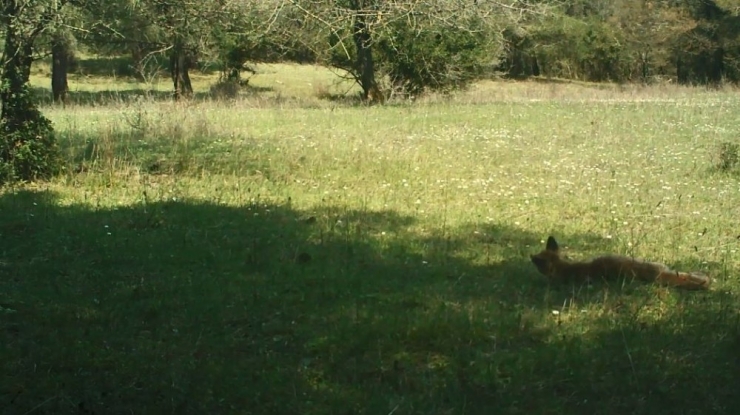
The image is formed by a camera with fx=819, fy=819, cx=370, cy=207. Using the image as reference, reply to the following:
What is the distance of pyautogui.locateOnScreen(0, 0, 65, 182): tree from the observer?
11094 millimetres

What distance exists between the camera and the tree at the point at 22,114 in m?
11.1

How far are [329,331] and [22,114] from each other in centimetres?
779

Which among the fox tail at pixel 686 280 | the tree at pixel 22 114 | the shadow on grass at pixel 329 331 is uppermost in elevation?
the tree at pixel 22 114

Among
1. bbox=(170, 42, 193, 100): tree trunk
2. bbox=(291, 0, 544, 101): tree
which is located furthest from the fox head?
bbox=(170, 42, 193, 100): tree trunk

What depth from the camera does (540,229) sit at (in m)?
9.08

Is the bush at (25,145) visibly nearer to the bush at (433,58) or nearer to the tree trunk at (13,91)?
the tree trunk at (13,91)

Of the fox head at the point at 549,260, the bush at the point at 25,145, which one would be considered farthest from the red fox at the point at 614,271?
the bush at the point at 25,145

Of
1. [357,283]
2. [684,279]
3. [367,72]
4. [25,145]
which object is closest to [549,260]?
[684,279]

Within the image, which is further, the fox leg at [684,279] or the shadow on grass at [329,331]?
the fox leg at [684,279]

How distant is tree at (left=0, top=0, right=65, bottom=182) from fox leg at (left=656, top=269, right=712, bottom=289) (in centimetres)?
845

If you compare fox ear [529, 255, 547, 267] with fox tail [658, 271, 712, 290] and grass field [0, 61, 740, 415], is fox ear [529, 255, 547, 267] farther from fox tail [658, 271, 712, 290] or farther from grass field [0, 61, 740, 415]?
fox tail [658, 271, 712, 290]

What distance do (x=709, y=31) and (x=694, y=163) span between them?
38765mm

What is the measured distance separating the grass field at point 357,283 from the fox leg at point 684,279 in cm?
14

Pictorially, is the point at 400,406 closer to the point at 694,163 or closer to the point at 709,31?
the point at 694,163
